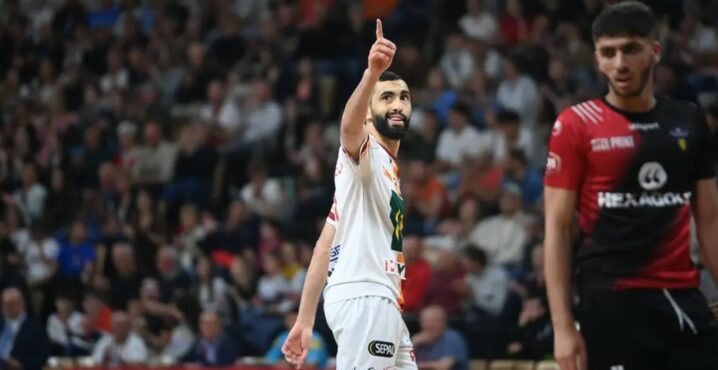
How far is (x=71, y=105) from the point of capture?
20203 millimetres

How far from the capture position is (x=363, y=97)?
21.4 feet

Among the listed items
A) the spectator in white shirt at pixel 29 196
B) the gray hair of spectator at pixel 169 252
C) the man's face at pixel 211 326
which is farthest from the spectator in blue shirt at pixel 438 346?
the spectator in white shirt at pixel 29 196

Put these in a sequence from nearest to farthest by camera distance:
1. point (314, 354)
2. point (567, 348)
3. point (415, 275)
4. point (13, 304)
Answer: point (567, 348) < point (314, 354) < point (415, 275) < point (13, 304)

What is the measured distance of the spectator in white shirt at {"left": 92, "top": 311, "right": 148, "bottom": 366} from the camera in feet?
47.8

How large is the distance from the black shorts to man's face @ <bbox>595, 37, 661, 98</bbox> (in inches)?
35.0

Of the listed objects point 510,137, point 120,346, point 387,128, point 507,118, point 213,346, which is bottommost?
point 120,346

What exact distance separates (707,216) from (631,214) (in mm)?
377

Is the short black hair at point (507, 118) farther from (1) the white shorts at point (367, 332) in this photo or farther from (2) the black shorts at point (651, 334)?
(2) the black shorts at point (651, 334)

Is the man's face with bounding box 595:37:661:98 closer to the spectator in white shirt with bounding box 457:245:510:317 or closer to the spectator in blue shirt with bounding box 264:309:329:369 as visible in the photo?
the spectator in blue shirt with bounding box 264:309:329:369

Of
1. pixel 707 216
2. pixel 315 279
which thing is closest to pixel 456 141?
pixel 315 279

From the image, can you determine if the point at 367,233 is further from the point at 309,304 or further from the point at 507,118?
the point at 507,118

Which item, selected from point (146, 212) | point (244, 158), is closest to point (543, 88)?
point (244, 158)

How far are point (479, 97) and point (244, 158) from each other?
3.42 metres

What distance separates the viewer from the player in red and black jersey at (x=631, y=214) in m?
5.56
